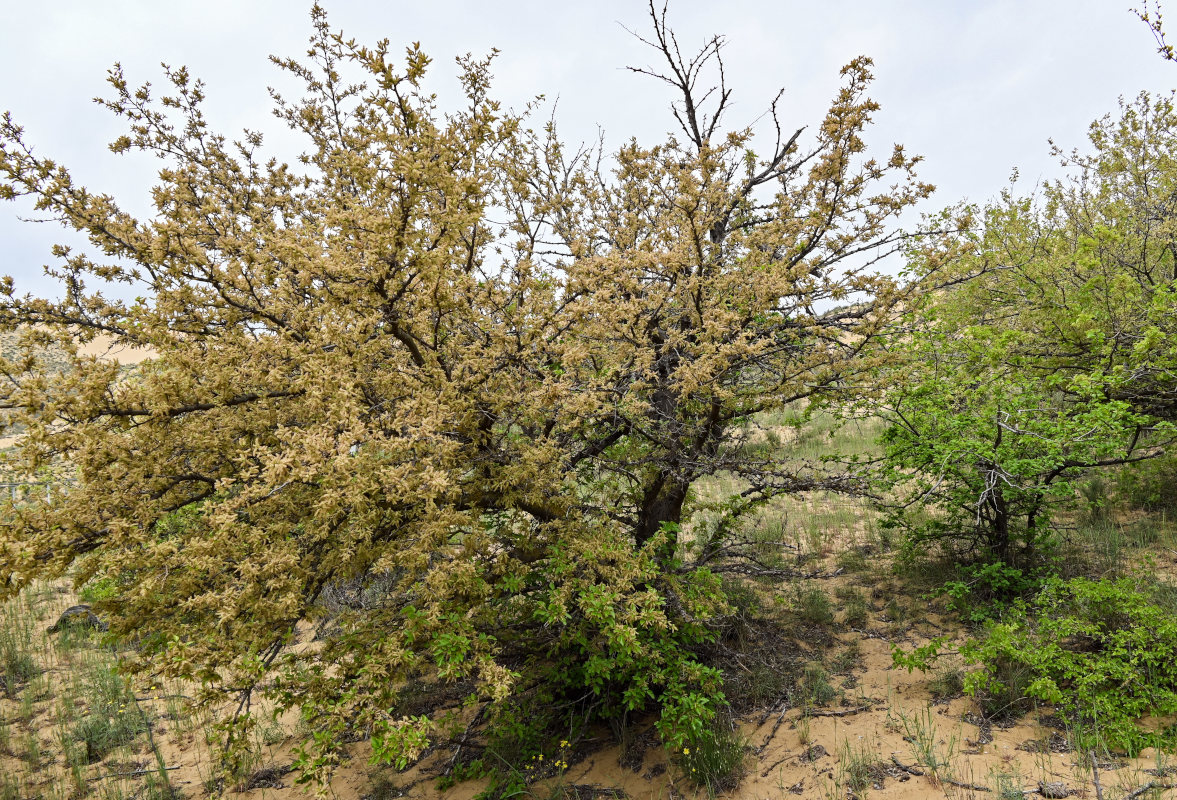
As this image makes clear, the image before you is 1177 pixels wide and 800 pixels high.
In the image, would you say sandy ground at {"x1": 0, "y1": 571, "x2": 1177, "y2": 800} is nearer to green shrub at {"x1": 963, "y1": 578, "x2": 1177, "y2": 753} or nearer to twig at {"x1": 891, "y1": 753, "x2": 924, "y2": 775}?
twig at {"x1": 891, "y1": 753, "x2": 924, "y2": 775}

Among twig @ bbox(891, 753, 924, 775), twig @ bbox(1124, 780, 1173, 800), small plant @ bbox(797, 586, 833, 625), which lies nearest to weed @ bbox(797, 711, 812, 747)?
twig @ bbox(891, 753, 924, 775)

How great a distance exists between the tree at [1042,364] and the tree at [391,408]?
3.61 feet

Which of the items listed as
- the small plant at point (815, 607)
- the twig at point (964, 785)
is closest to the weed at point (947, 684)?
the twig at point (964, 785)

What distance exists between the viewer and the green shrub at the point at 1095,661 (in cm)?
396

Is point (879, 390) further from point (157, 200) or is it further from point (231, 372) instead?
point (157, 200)

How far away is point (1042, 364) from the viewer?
732 centimetres

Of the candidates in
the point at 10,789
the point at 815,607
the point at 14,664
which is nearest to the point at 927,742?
the point at 815,607

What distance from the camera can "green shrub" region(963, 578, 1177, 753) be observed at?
396 centimetres

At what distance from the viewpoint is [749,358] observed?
460 cm

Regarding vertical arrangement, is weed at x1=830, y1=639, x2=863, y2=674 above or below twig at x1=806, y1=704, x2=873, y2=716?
above

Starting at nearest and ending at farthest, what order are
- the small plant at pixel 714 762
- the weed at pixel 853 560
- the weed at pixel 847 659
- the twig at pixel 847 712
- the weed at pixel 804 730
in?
1. the small plant at pixel 714 762
2. the weed at pixel 804 730
3. the twig at pixel 847 712
4. the weed at pixel 847 659
5. the weed at pixel 853 560

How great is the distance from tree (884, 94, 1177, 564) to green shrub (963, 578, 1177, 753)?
956 millimetres

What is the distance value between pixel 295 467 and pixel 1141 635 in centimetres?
548

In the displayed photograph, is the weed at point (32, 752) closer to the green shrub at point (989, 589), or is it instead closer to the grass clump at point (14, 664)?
the grass clump at point (14, 664)
